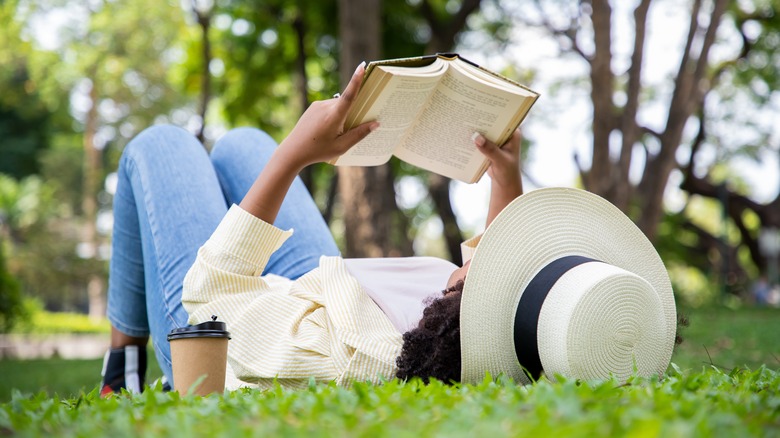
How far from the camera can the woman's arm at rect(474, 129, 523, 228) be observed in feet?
9.84

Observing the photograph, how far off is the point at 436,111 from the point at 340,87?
895cm

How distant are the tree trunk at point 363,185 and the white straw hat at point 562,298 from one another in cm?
615

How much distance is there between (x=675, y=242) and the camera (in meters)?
24.0

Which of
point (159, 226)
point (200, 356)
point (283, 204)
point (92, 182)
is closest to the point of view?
point (200, 356)

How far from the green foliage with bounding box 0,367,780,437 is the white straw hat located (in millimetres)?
205

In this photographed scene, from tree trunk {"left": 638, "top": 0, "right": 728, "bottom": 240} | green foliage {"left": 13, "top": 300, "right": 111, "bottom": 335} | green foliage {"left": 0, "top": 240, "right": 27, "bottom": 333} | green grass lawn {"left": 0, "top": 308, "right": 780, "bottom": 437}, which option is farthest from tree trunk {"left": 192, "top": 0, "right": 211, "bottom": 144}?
green foliage {"left": 13, "top": 300, "right": 111, "bottom": 335}

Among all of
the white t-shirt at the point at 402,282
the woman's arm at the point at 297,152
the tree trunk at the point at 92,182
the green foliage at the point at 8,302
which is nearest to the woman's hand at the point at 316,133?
the woman's arm at the point at 297,152

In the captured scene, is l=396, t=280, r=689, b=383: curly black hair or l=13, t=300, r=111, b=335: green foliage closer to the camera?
l=396, t=280, r=689, b=383: curly black hair

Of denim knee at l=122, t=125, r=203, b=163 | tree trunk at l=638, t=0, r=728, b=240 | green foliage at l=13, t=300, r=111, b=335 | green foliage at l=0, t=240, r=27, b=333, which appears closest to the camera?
denim knee at l=122, t=125, r=203, b=163

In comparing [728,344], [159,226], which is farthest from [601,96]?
[159,226]

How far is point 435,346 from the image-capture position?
2295 millimetres

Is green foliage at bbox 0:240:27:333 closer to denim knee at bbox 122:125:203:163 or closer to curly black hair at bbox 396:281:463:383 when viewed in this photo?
denim knee at bbox 122:125:203:163

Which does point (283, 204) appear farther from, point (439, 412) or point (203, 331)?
point (439, 412)

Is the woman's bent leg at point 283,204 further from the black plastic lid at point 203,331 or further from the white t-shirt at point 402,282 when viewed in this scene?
the black plastic lid at point 203,331
